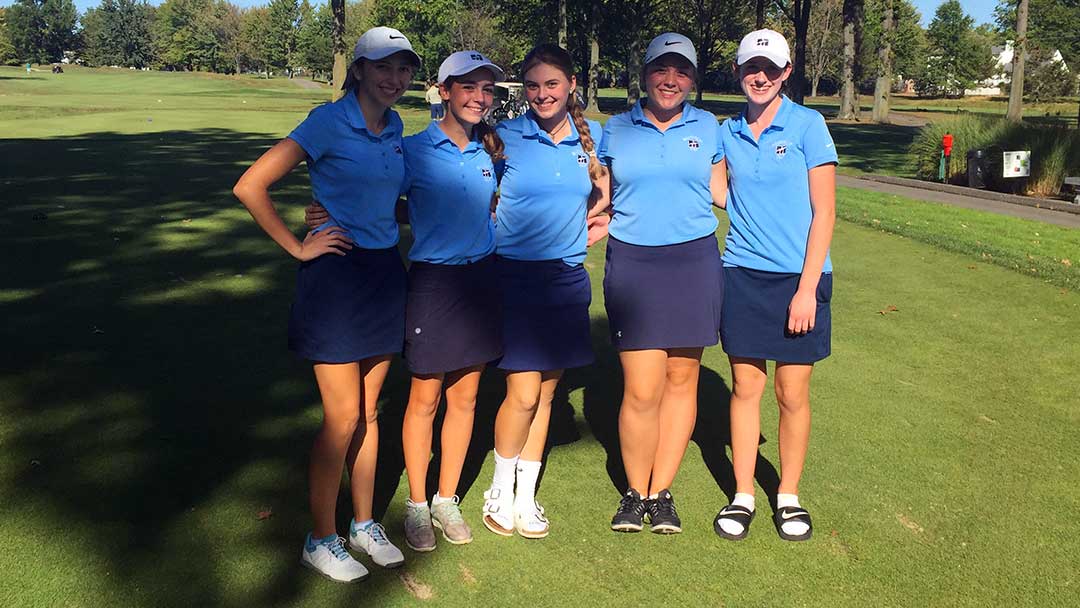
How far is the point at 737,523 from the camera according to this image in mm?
4020

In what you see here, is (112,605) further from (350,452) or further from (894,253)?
(894,253)

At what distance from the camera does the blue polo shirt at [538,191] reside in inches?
144

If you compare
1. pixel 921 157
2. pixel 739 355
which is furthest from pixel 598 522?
pixel 921 157

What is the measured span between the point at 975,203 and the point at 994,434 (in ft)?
37.4

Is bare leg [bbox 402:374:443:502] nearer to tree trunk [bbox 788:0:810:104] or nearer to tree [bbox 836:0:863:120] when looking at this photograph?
tree trunk [bbox 788:0:810:104]

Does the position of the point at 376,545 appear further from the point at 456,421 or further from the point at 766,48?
the point at 766,48

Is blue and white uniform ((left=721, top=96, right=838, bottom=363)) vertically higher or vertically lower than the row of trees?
lower

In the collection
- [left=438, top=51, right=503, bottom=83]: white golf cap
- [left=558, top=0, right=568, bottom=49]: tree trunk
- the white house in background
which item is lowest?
[left=438, top=51, right=503, bottom=83]: white golf cap

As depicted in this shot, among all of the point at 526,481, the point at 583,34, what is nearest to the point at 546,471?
the point at 526,481

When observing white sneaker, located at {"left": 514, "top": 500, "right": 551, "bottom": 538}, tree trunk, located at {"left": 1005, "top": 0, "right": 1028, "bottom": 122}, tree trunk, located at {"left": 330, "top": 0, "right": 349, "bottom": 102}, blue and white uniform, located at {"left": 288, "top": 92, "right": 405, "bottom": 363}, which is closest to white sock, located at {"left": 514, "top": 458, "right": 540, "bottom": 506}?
white sneaker, located at {"left": 514, "top": 500, "right": 551, "bottom": 538}

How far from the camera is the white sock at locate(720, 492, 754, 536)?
4.00m

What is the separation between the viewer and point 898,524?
416 cm

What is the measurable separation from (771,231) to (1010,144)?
1584 centimetres

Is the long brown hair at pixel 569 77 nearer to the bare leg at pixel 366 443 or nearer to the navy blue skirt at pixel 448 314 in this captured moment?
the navy blue skirt at pixel 448 314
